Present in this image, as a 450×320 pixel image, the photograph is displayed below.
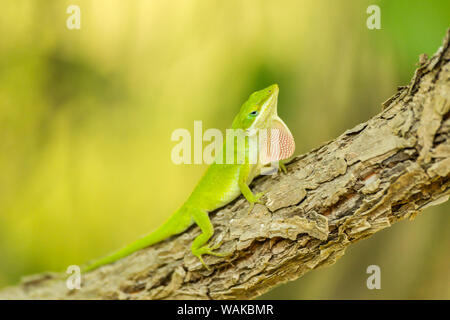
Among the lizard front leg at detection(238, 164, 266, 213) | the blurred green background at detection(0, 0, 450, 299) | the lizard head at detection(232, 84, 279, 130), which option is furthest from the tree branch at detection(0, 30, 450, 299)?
the blurred green background at detection(0, 0, 450, 299)

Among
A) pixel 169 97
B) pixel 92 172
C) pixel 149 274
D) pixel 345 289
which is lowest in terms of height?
pixel 345 289

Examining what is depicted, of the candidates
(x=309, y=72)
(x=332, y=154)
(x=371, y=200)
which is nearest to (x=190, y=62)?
(x=309, y=72)

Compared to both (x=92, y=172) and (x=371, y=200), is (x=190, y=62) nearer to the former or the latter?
(x=92, y=172)

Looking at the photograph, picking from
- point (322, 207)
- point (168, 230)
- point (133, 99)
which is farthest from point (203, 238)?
point (133, 99)

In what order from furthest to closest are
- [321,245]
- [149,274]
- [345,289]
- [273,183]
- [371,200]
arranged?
[345,289] < [149,274] < [273,183] < [321,245] < [371,200]

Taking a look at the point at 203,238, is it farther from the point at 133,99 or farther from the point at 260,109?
the point at 133,99
